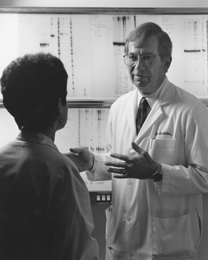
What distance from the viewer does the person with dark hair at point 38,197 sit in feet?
3.08

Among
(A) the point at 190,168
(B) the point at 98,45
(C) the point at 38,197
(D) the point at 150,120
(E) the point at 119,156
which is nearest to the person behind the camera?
(C) the point at 38,197

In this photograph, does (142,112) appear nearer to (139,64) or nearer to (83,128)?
(139,64)

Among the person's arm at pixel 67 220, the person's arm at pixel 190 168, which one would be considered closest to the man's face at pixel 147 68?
the person's arm at pixel 190 168

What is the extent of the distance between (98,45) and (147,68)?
51 cm

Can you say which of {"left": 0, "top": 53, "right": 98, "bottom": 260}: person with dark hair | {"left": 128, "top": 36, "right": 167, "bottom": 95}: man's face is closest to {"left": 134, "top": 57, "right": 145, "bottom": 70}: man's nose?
{"left": 128, "top": 36, "right": 167, "bottom": 95}: man's face

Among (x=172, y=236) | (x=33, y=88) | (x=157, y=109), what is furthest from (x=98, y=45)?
(x=33, y=88)

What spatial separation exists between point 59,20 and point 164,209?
117cm

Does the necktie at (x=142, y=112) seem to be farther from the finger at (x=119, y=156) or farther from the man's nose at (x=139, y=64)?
the finger at (x=119, y=156)

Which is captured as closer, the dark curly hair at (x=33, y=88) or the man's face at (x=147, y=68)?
the dark curly hair at (x=33, y=88)

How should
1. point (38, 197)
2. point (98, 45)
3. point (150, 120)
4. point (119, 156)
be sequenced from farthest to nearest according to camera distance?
point (98, 45), point (150, 120), point (119, 156), point (38, 197)

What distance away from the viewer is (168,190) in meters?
1.65

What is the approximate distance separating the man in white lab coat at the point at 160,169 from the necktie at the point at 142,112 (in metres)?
0.03

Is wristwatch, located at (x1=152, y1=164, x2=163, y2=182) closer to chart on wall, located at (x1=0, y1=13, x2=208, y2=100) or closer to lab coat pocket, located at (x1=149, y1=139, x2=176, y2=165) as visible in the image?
lab coat pocket, located at (x1=149, y1=139, x2=176, y2=165)

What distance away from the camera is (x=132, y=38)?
5.90ft
